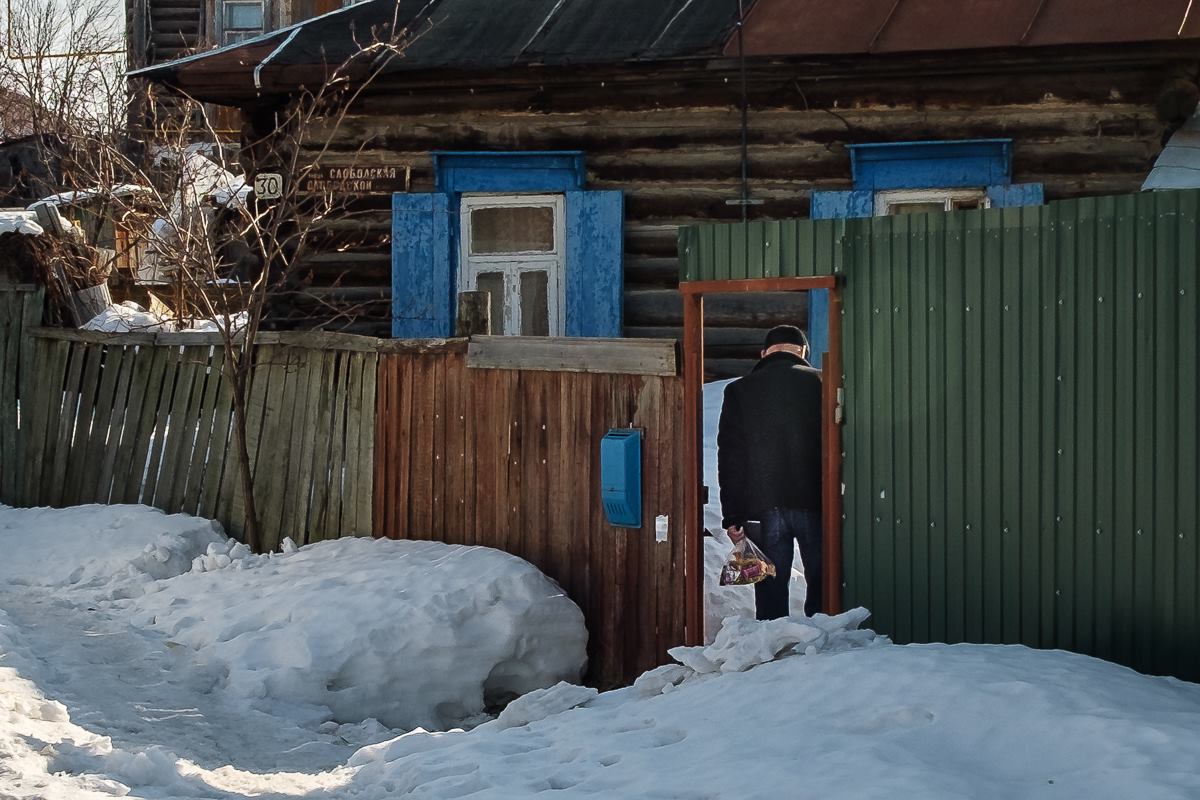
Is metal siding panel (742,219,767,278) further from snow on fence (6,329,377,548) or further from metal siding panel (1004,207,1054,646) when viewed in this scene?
snow on fence (6,329,377,548)

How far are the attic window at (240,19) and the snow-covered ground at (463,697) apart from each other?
13225 millimetres

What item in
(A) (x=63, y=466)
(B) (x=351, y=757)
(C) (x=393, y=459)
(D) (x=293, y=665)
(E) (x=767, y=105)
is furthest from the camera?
(E) (x=767, y=105)

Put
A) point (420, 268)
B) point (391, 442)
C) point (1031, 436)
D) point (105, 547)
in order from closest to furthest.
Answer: point (1031, 436)
point (391, 442)
point (105, 547)
point (420, 268)

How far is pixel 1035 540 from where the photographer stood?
585 cm

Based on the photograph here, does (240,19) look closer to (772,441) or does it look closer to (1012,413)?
(772,441)

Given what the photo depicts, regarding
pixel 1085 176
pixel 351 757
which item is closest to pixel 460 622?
pixel 351 757

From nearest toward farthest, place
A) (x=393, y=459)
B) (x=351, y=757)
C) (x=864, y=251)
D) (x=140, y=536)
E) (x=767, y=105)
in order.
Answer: (x=351, y=757)
(x=864, y=251)
(x=393, y=459)
(x=140, y=536)
(x=767, y=105)

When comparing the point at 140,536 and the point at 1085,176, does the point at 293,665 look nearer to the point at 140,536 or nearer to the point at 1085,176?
the point at 140,536

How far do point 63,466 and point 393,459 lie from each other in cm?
320

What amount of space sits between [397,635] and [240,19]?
15972mm

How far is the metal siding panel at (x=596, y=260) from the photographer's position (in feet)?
38.4

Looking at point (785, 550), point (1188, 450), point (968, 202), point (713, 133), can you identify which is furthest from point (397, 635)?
point (968, 202)

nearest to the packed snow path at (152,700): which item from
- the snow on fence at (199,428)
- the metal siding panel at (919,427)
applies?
the snow on fence at (199,428)

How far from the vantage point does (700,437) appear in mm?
7105
